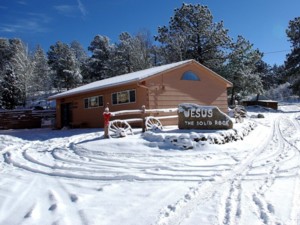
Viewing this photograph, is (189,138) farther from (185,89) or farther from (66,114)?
(66,114)

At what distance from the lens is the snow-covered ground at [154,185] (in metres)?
4.00

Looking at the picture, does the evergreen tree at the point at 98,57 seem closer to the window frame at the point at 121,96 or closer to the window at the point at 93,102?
the window at the point at 93,102

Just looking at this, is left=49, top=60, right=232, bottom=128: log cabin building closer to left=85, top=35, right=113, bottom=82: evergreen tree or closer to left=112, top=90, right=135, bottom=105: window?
left=112, top=90, right=135, bottom=105: window

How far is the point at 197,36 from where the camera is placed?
107ft

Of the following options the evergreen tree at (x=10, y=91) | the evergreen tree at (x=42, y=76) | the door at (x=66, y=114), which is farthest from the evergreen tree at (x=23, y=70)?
the door at (x=66, y=114)

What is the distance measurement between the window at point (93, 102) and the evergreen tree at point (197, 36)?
15.1 m

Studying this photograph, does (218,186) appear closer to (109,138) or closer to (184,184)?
(184,184)

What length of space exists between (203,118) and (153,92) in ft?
17.1

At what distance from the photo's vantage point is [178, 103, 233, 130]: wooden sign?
11.1 metres

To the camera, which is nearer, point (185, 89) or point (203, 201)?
point (203, 201)

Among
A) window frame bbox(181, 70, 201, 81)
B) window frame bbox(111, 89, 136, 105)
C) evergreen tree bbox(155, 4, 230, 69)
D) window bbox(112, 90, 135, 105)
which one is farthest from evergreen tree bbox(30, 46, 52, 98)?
window frame bbox(181, 70, 201, 81)

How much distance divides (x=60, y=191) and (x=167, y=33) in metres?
30.5

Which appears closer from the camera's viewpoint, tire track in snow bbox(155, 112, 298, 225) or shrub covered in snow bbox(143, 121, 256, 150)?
tire track in snow bbox(155, 112, 298, 225)

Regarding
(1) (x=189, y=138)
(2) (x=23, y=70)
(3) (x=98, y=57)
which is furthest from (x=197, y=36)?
(1) (x=189, y=138)
